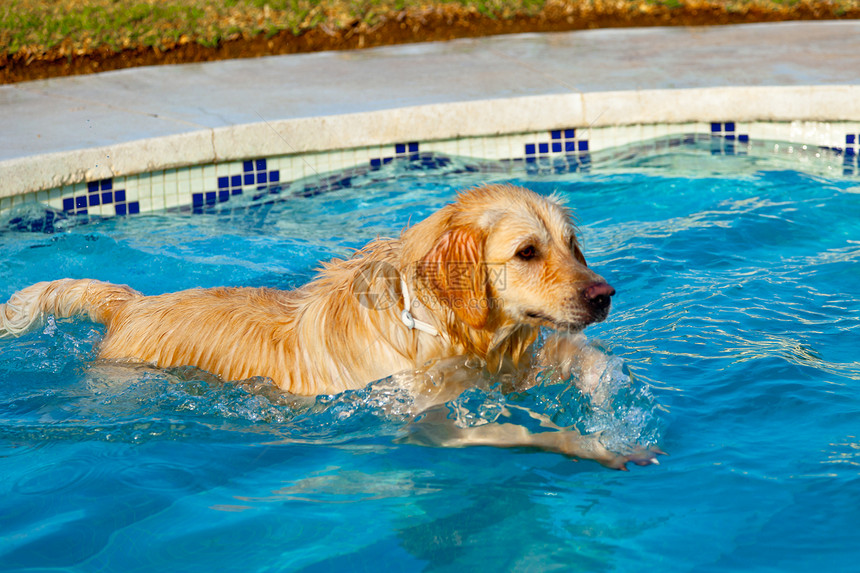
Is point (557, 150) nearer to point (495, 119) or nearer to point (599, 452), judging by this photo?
point (495, 119)

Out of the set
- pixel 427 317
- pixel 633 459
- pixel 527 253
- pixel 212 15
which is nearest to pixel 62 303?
pixel 427 317

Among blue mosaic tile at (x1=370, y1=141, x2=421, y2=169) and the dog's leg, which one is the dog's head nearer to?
the dog's leg

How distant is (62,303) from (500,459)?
2782 mm

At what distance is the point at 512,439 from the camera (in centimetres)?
429

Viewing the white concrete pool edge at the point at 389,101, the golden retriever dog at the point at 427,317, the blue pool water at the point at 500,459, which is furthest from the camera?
the white concrete pool edge at the point at 389,101

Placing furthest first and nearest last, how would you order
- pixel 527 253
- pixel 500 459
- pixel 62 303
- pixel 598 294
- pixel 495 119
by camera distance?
pixel 495 119 < pixel 62 303 < pixel 500 459 < pixel 527 253 < pixel 598 294

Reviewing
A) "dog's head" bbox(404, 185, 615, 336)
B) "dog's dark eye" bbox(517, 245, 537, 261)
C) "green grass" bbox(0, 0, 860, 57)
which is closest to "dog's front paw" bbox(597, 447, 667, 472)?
"dog's head" bbox(404, 185, 615, 336)

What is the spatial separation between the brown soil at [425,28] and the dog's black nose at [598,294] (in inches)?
295

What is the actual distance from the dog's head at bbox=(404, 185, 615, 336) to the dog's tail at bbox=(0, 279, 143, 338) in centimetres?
217

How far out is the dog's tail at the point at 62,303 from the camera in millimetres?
5297

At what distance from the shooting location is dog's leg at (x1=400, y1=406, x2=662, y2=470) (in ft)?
13.7

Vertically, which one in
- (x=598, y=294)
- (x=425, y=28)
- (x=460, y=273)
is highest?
(x=425, y=28)

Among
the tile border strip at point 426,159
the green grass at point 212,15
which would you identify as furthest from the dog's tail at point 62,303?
the green grass at point 212,15

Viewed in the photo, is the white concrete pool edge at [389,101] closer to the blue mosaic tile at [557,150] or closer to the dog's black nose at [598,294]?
the blue mosaic tile at [557,150]
